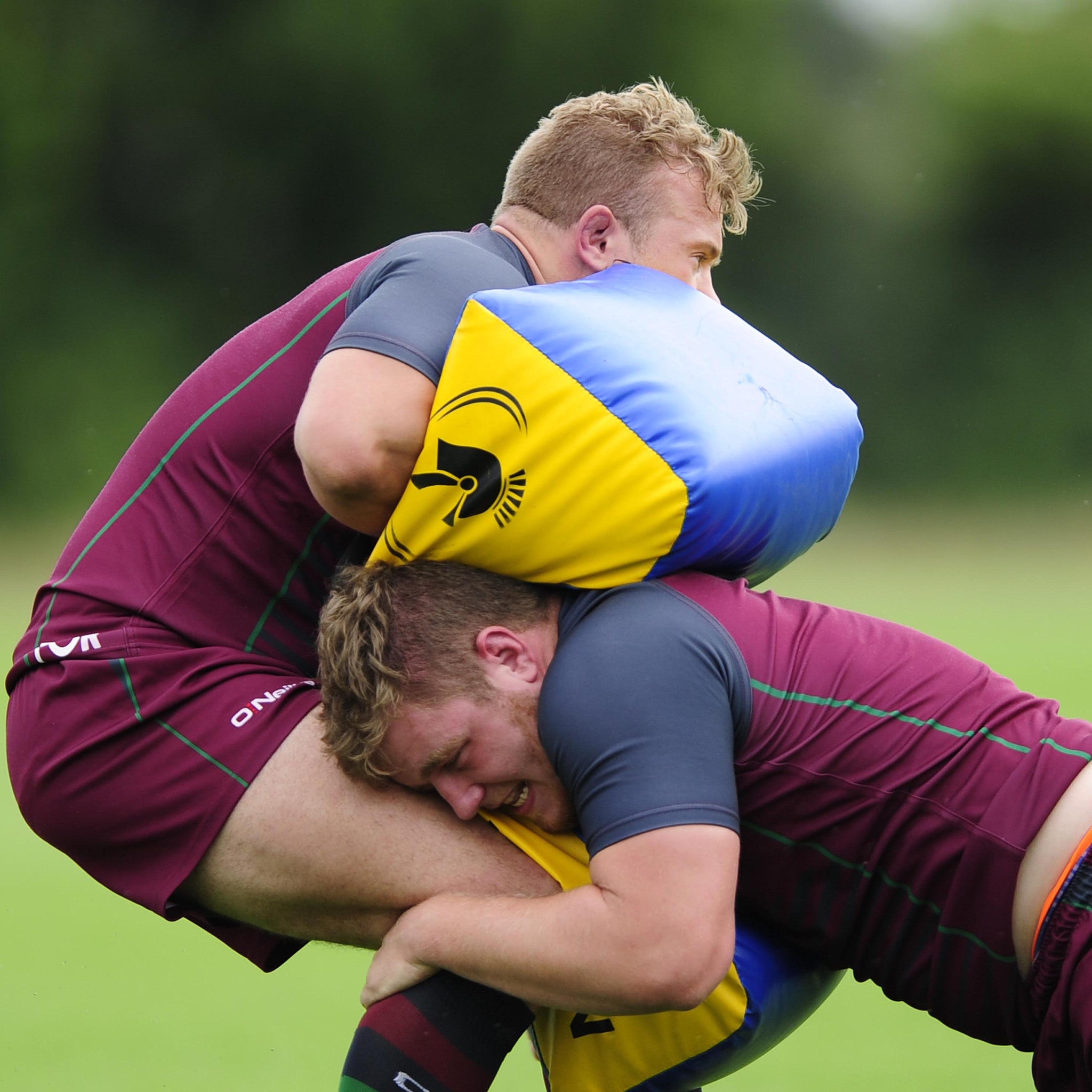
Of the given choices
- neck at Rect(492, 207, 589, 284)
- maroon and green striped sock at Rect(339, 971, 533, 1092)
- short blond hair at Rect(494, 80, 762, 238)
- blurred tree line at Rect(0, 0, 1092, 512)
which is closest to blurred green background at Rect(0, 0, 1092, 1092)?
blurred tree line at Rect(0, 0, 1092, 512)

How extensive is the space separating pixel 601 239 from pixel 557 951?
4.38 ft

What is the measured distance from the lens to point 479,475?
2.21 m

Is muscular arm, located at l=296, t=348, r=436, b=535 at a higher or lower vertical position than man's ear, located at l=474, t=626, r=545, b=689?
higher

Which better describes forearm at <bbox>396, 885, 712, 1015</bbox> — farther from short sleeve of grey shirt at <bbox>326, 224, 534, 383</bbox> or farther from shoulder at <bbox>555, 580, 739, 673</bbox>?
short sleeve of grey shirt at <bbox>326, 224, 534, 383</bbox>

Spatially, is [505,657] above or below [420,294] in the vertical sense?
below

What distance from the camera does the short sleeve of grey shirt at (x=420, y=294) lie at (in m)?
2.30

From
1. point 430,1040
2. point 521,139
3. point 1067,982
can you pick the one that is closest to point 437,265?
point 430,1040

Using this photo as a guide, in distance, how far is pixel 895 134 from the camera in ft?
56.6

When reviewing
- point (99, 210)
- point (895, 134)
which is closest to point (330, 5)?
point (99, 210)

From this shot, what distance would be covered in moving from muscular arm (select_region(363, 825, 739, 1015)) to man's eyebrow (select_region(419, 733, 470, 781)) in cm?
22

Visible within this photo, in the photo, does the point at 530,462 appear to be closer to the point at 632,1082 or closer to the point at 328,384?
the point at 328,384

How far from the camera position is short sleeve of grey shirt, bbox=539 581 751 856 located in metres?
2.01

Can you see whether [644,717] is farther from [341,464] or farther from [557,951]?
[341,464]

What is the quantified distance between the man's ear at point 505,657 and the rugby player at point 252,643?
0.27 meters
